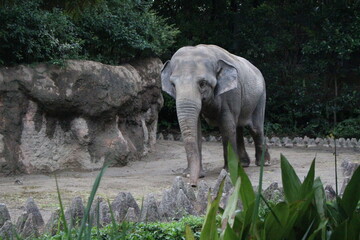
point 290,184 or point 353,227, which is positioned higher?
point 290,184

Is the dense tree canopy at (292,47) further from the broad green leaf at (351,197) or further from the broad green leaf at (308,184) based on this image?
the broad green leaf at (308,184)

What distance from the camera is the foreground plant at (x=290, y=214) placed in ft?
7.34

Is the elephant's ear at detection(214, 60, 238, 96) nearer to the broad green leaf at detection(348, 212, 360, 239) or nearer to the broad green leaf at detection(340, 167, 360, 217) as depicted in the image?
the broad green leaf at detection(340, 167, 360, 217)

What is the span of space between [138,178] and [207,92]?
1703mm

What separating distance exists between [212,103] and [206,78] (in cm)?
49

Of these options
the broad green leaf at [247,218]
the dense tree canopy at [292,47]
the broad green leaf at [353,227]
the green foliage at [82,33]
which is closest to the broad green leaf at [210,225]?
the broad green leaf at [247,218]

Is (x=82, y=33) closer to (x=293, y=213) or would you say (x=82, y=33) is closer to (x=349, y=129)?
(x=349, y=129)

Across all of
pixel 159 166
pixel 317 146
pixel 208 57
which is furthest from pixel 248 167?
pixel 317 146

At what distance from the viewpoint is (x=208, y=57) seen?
9.90 metres

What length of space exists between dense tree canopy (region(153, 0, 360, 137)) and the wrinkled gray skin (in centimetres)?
753

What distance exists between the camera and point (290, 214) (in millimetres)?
2301

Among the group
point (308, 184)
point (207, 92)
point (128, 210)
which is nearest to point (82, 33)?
point (207, 92)

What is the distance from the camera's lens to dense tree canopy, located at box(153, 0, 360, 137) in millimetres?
18312

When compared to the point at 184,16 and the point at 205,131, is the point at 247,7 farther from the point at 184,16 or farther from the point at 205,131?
the point at 205,131
